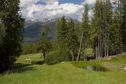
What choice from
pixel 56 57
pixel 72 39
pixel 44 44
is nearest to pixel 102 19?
pixel 72 39

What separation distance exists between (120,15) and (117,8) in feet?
8.30

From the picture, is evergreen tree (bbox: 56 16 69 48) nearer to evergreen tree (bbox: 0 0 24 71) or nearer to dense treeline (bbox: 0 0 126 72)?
dense treeline (bbox: 0 0 126 72)

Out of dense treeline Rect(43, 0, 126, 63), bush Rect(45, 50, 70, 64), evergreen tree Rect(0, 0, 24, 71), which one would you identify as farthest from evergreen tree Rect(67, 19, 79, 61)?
evergreen tree Rect(0, 0, 24, 71)

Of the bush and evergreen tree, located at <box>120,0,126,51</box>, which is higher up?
evergreen tree, located at <box>120,0,126,51</box>

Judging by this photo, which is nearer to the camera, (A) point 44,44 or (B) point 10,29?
(B) point 10,29

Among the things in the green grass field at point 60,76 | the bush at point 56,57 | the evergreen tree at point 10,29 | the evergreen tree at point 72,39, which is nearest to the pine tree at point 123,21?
the evergreen tree at point 72,39

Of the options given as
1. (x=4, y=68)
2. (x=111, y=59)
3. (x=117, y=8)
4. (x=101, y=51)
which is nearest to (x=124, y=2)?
(x=117, y=8)

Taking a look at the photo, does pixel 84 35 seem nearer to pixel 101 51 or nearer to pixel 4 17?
pixel 101 51

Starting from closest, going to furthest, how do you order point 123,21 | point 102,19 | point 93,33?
point 123,21 → point 102,19 → point 93,33

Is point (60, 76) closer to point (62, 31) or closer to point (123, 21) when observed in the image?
point (123, 21)

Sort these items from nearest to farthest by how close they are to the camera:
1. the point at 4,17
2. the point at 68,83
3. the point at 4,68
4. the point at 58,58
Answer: the point at 68,83 → the point at 4,17 → the point at 4,68 → the point at 58,58

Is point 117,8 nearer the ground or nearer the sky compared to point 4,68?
nearer the sky

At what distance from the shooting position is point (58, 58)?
9844 centimetres

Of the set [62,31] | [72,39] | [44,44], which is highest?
[62,31]
